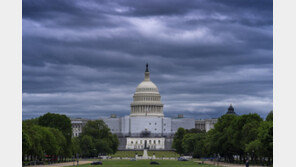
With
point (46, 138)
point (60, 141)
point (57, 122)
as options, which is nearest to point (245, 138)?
point (46, 138)

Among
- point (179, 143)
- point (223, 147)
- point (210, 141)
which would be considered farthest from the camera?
point (179, 143)

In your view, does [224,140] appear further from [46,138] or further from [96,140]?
Answer: [96,140]

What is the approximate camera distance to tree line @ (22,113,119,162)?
88188mm

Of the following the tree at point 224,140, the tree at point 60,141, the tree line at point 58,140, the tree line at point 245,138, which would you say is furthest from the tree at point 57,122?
the tree at point 224,140

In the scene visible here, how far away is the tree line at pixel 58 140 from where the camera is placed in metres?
88.2

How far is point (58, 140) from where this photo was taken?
4333 inches

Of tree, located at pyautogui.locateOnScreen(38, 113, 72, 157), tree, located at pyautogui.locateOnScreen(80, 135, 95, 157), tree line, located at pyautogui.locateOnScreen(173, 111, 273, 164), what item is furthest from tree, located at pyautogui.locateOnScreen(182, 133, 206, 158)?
tree, located at pyautogui.locateOnScreen(38, 113, 72, 157)

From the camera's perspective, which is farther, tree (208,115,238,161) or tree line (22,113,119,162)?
tree (208,115,238,161)

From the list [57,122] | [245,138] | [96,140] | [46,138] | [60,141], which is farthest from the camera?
[96,140]

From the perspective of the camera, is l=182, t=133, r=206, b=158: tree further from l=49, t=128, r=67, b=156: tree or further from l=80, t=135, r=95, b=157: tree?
l=49, t=128, r=67, b=156: tree

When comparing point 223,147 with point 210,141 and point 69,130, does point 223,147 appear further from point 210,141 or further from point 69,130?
point 69,130

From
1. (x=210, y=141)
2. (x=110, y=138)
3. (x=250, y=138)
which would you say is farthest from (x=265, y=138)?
(x=110, y=138)
